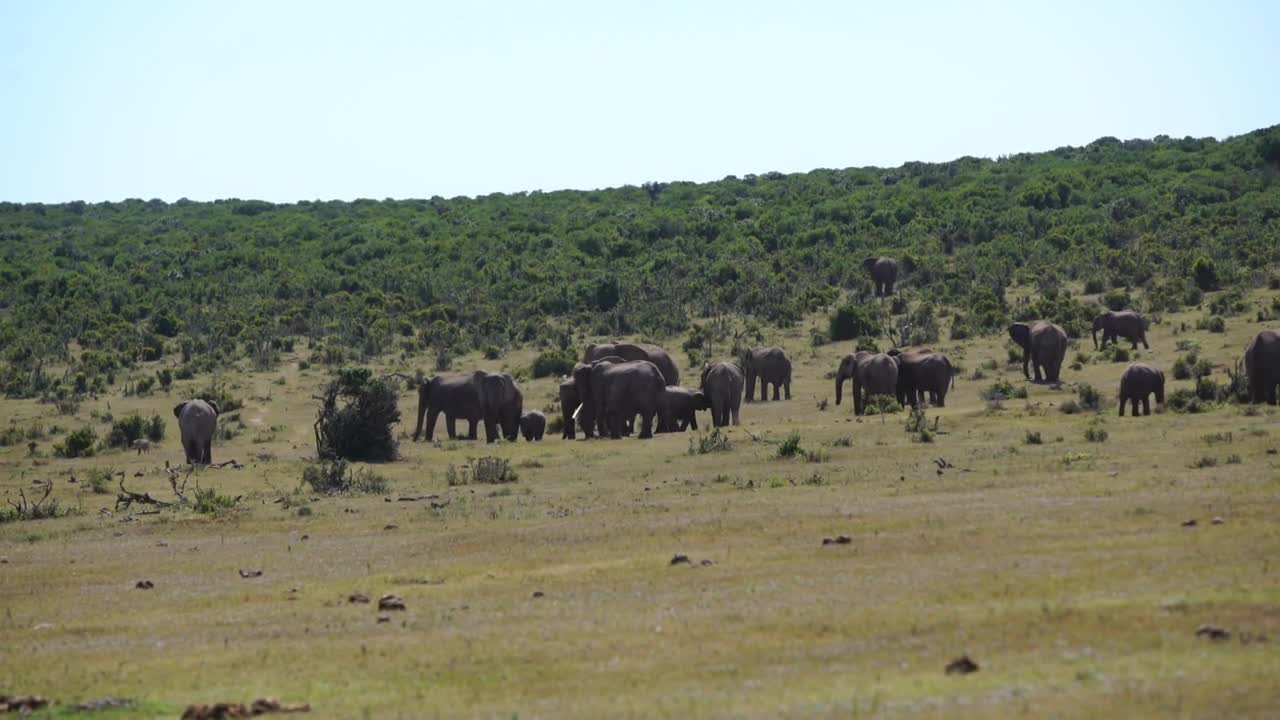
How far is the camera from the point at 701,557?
53.7ft

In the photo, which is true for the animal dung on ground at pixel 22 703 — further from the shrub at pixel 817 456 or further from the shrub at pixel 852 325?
the shrub at pixel 852 325

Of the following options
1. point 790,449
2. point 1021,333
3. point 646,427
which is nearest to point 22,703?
point 790,449

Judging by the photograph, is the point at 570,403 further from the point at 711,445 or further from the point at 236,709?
the point at 236,709

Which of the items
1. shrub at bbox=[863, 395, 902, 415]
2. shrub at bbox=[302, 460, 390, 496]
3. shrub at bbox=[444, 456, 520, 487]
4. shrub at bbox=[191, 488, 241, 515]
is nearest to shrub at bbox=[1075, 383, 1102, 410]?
shrub at bbox=[863, 395, 902, 415]

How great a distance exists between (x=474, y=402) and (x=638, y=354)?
4.75 meters

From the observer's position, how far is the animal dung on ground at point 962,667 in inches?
416

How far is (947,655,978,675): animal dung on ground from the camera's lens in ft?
34.6

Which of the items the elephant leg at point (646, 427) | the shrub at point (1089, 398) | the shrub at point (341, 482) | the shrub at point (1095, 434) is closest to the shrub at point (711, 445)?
the elephant leg at point (646, 427)

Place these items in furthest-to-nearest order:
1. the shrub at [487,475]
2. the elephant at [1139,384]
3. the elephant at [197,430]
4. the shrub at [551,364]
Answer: the shrub at [551,364]
the elephant at [197,430]
the elephant at [1139,384]
the shrub at [487,475]

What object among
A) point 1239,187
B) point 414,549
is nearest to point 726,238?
point 1239,187

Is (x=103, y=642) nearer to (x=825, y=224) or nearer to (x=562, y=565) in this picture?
(x=562, y=565)

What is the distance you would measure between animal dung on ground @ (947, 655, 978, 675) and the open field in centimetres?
12

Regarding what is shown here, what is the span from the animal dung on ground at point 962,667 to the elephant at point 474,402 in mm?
25933

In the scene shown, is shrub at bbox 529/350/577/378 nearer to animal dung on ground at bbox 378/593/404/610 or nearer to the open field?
the open field
